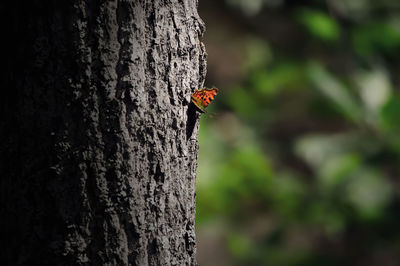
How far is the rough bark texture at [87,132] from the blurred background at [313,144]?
1.33 m

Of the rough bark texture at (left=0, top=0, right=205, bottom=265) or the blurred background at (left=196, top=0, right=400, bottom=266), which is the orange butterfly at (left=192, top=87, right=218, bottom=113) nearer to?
the rough bark texture at (left=0, top=0, right=205, bottom=265)

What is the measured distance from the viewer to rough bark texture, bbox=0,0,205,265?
827 millimetres

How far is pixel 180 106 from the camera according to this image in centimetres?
92

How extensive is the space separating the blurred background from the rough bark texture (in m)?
1.33

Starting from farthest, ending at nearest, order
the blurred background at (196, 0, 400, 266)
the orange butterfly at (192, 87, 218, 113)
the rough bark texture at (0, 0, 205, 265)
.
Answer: the blurred background at (196, 0, 400, 266) < the orange butterfly at (192, 87, 218, 113) < the rough bark texture at (0, 0, 205, 265)

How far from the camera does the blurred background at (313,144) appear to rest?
2.56 meters


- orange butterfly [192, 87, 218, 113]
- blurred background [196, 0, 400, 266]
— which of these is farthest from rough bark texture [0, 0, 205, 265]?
blurred background [196, 0, 400, 266]

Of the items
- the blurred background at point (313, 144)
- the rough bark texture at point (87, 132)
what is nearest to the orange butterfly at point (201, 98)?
the rough bark texture at point (87, 132)

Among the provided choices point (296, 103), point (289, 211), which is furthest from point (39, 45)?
point (296, 103)

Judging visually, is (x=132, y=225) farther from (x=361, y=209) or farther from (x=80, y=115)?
(x=361, y=209)

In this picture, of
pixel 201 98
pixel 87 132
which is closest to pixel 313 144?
pixel 201 98

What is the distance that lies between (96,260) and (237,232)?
105 inches

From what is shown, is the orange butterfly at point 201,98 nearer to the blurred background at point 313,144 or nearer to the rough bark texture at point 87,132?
the rough bark texture at point 87,132

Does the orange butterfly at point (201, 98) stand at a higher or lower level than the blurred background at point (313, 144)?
lower
